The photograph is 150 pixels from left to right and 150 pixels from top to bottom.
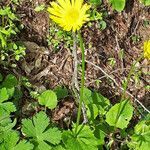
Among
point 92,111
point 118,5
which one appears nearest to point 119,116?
point 92,111

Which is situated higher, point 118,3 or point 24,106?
point 118,3

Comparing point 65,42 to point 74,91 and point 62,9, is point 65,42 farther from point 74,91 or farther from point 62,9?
point 62,9

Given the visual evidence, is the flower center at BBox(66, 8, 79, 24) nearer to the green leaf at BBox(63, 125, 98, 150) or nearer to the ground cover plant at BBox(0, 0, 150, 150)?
the ground cover plant at BBox(0, 0, 150, 150)

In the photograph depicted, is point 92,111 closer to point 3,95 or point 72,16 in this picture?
point 3,95

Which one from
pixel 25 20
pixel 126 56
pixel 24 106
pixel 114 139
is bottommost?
pixel 114 139

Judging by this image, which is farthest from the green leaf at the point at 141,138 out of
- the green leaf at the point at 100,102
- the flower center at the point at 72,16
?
the flower center at the point at 72,16

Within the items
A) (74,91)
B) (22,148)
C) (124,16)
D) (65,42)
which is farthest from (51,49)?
(22,148)
